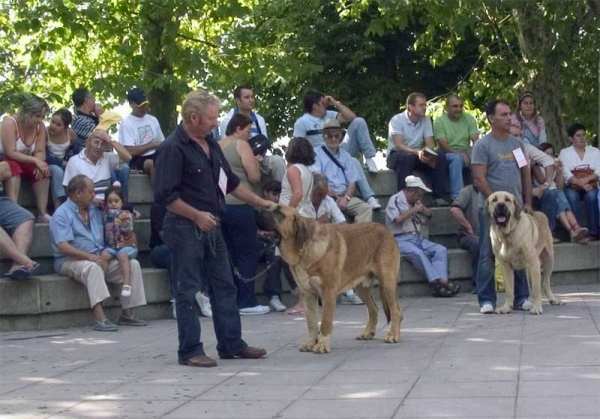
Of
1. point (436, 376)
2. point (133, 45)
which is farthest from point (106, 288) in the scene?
point (133, 45)

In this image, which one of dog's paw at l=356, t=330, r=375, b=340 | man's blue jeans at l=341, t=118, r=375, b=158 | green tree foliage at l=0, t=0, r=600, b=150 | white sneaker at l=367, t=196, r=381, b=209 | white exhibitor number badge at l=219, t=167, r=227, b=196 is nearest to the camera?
white exhibitor number badge at l=219, t=167, r=227, b=196

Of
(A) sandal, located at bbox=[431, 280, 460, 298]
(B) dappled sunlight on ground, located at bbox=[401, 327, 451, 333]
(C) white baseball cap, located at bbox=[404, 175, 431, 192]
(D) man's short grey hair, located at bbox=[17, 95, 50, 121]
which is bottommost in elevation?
(B) dappled sunlight on ground, located at bbox=[401, 327, 451, 333]

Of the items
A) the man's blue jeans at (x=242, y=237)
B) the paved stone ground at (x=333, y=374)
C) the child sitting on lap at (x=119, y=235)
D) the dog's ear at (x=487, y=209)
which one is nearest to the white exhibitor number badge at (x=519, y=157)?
the dog's ear at (x=487, y=209)

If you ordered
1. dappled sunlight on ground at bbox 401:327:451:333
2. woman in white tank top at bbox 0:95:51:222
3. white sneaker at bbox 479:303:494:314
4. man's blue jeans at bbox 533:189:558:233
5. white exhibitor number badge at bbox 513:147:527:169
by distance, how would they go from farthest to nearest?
man's blue jeans at bbox 533:189:558:233 < woman in white tank top at bbox 0:95:51:222 < white sneaker at bbox 479:303:494:314 < white exhibitor number badge at bbox 513:147:527:169 < dappled sunlight on ground at bbox 401:327:451:333

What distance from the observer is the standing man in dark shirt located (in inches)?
366

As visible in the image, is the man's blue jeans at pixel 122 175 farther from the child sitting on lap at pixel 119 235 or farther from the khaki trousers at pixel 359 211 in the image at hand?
the khaki trousers at pixel 359 211

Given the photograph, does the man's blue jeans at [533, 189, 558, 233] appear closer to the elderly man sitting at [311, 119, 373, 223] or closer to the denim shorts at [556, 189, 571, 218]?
the denim shorts at [556, 189, 571, 218]

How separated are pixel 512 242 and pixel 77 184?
468 centimetres

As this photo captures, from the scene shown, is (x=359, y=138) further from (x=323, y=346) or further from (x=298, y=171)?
(x=323, y=346)

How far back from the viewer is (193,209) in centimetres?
928

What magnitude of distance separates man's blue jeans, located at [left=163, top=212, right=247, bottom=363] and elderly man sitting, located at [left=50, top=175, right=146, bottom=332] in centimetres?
275

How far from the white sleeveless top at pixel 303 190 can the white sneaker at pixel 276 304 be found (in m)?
1.17

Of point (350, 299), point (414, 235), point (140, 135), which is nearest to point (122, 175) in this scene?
point (140, 135)

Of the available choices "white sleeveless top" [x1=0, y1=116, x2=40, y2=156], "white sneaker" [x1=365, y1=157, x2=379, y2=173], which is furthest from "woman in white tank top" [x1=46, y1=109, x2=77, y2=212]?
"white sneaker" [x1=365, y1=157, x2=379, y2=173]
